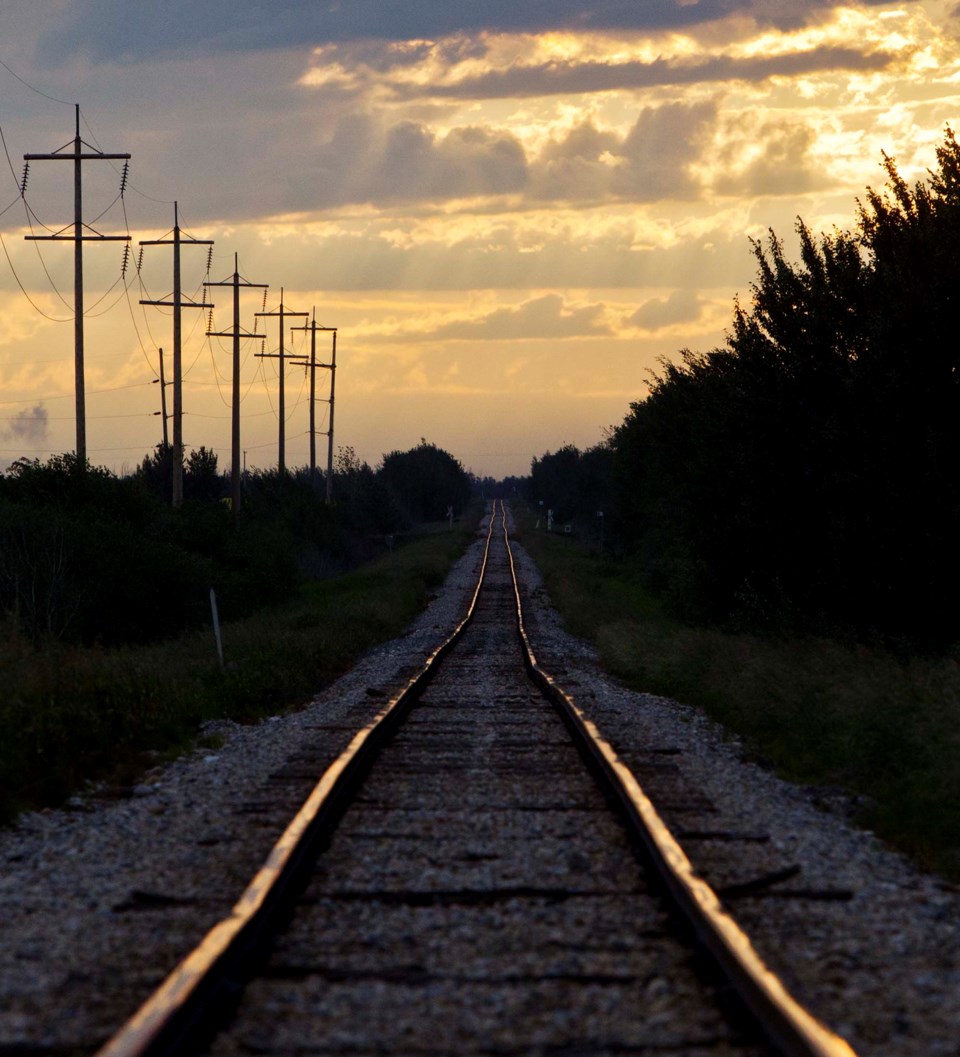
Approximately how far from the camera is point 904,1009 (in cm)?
499

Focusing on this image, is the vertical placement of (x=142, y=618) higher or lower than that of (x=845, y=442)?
lower

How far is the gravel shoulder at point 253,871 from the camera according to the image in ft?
16.5

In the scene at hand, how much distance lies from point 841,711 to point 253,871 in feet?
23.7

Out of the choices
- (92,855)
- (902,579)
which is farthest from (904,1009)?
(902,579)

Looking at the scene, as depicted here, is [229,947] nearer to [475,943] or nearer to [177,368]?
[475,943]

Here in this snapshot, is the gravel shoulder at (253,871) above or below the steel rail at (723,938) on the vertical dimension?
below

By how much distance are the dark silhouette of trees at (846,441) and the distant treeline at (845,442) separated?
0.03m

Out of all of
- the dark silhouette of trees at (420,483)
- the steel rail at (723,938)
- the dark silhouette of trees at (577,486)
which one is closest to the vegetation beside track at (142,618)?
the steel rail at (723,938)

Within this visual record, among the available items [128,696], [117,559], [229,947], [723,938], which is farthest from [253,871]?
[117,559]

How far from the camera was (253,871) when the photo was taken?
7.11 meters

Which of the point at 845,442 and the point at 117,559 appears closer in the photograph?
the point at 845,442

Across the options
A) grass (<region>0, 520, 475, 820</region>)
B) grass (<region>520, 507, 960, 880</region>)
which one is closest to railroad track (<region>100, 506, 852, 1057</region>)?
grass (<region>520, 507, 960, 880</region>)

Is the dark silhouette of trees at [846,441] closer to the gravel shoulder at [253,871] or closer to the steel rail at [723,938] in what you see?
the gravel shoulder at [253,871]

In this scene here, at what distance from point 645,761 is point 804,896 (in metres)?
4.44
